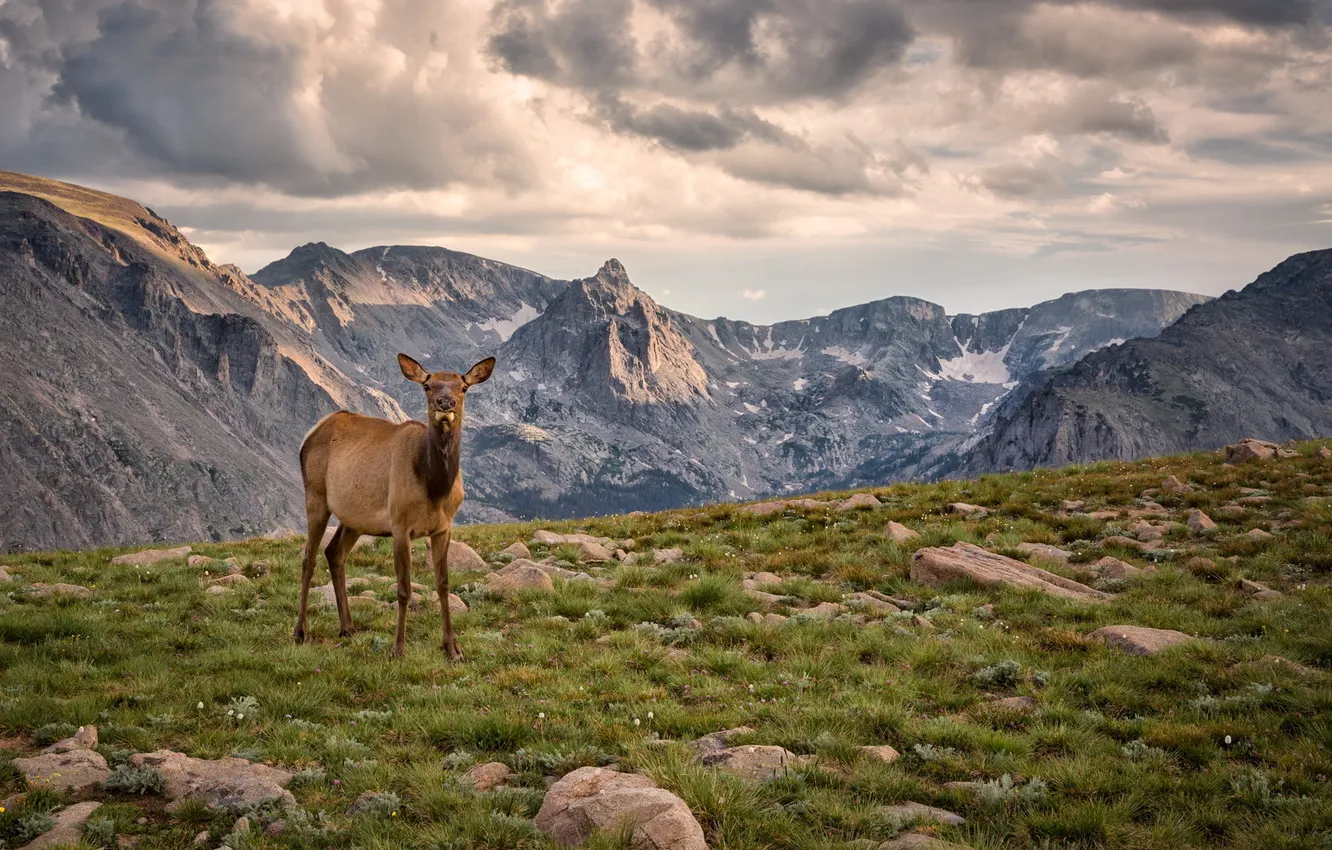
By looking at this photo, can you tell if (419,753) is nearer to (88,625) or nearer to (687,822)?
(687,822)

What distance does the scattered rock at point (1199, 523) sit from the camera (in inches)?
811

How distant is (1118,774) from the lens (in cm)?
972

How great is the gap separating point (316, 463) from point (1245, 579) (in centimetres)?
1907

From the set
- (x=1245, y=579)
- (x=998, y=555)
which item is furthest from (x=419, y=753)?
(x=1245, y=579)

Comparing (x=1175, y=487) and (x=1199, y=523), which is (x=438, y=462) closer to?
(x=1199, y=523)

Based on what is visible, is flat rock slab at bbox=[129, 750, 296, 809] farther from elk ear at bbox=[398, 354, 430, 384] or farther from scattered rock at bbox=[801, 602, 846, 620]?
scattered rock at bbox=[801, 602, 846, 620]

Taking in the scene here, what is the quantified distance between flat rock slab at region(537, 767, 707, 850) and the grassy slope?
30 centimetres

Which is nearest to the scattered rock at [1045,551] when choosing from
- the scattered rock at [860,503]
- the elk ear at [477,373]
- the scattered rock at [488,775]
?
the scattered rock at [860,503]

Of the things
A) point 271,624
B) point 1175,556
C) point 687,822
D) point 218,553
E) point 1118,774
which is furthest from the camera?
point 218,553

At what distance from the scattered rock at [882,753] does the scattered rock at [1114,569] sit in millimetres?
Answer: 10264

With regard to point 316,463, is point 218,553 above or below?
below

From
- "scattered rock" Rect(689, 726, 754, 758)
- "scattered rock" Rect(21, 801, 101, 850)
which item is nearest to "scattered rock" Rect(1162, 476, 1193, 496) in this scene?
"scattered rock" Rect(689, 726, 754, 758)

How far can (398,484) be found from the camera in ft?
50.1

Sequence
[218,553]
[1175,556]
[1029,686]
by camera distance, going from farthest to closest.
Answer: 1. [218,553]
2. [1175,556]
3. [1029,686]
